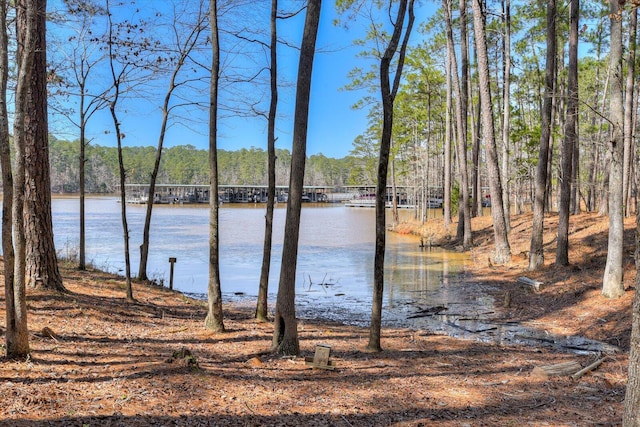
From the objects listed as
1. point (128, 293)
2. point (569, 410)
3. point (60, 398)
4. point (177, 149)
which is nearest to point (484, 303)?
point (569, 410)

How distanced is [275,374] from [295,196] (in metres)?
2.24

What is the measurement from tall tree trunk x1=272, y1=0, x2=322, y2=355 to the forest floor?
0.36 meters

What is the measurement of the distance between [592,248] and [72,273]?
1395 cm

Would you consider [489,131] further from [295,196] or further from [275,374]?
[275,374]

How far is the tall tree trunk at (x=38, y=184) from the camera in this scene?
7.80 metres

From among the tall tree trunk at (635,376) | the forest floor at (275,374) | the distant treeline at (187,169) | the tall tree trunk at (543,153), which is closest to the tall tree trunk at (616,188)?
the forest floor at (275,374)

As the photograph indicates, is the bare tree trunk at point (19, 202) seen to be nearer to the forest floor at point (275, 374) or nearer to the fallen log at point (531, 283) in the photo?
the forest floor at point (275, 374)

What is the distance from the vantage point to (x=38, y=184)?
7.88m

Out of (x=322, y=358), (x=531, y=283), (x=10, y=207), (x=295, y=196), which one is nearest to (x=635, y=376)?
(x=322, y=358)

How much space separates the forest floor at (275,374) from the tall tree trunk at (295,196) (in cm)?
36

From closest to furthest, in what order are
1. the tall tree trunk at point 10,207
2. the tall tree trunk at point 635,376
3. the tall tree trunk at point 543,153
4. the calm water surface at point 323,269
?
the tall tree trunk at point 635,376
the tall tree trunk at point 10,207
the calm water surface at point 323,269
the tall tree trunk at point 543,153

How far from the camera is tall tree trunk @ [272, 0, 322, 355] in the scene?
634 centimetres

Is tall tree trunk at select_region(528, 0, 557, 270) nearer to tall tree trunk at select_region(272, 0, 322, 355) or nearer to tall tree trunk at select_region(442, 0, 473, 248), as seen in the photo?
tall tree trunk at select_region(442, 0, 473, 248)

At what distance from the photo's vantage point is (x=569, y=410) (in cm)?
Answer: 502
